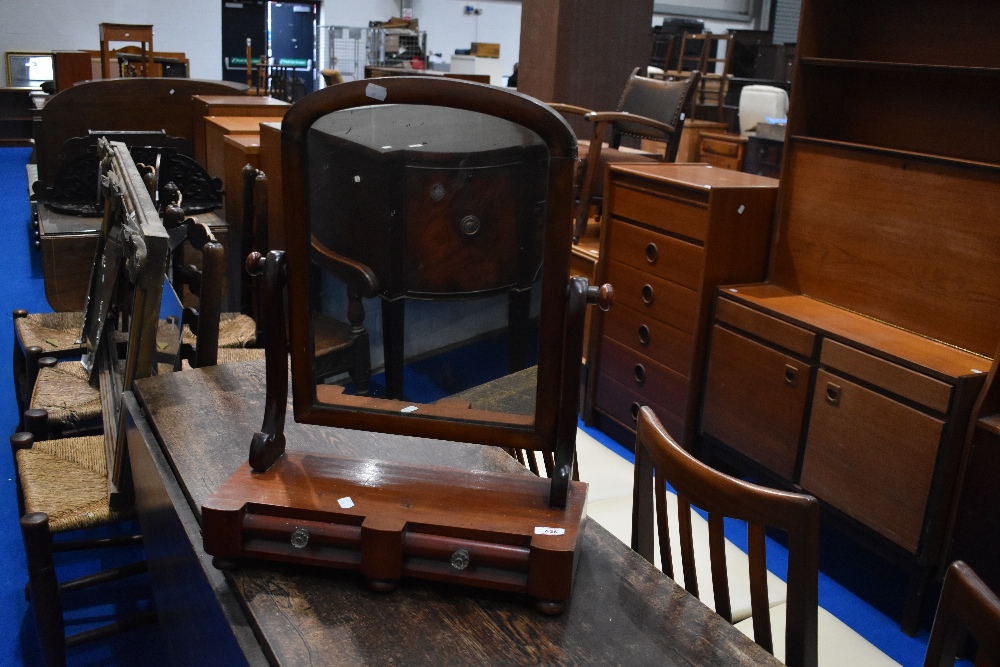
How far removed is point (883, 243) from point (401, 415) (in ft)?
6.32

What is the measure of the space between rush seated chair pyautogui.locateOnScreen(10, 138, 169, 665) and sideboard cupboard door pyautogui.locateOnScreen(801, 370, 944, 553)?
1733 millimetres

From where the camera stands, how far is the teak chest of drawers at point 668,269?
285 cm

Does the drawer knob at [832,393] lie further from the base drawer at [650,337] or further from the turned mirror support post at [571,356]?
the turned mirror support post at [571,356]

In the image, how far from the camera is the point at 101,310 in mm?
2408

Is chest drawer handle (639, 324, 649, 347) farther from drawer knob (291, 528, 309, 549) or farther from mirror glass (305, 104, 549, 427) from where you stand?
drawer knob (291, 528, 309, 549)

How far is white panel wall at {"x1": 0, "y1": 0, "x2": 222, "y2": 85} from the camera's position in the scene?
1112 cm

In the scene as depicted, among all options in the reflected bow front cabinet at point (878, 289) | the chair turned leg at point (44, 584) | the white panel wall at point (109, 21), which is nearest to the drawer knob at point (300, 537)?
the chair turned leg at point (44, 584)

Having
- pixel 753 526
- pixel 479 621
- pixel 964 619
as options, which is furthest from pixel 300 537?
pixel 964 619

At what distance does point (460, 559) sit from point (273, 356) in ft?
1.25

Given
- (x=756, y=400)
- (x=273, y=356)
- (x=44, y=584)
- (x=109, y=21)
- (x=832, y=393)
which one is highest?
(x=109, y=21)

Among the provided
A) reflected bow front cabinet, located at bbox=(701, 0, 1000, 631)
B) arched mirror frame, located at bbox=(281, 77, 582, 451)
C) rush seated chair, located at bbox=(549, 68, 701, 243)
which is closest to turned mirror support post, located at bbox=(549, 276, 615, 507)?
arched mirror frame, located at bbox=(281, 77, 582, 451)

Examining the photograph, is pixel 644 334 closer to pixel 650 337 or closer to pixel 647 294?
pixel 650 337

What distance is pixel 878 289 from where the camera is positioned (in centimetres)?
258

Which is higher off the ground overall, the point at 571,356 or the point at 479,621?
the point at 571,356
